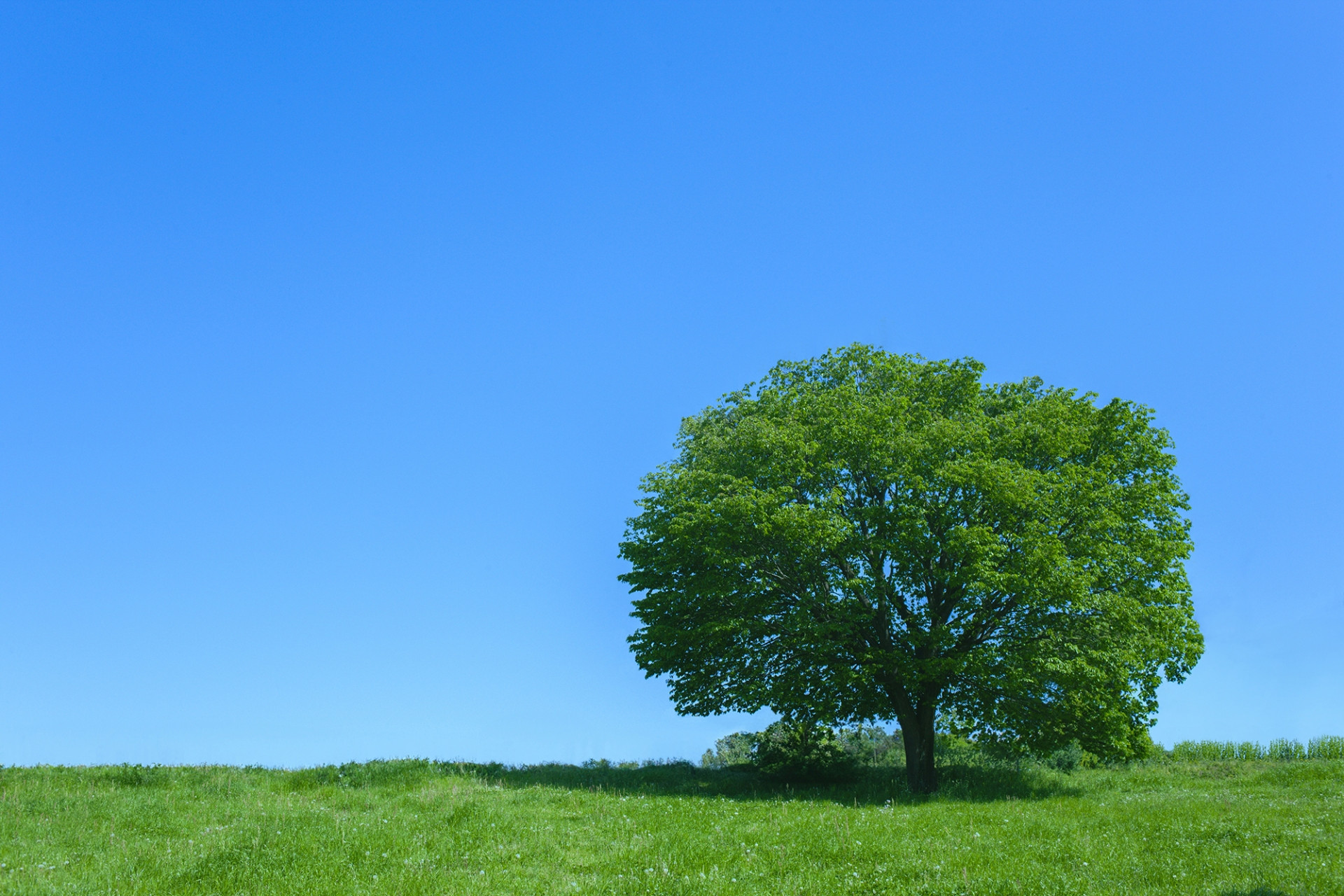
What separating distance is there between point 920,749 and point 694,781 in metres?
8.42

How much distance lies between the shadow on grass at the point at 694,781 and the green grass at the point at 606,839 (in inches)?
8.9

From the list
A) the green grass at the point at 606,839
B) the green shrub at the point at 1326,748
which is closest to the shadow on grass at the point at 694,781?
the green grass at the point at 606,839

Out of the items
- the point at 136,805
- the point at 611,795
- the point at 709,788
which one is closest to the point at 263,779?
the point at 136,805

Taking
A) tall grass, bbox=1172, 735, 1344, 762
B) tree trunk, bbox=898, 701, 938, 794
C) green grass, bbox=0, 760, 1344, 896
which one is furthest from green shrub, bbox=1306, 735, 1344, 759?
tree trunk, bbox=898, 701, 938, 794

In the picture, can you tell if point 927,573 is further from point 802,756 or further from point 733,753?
point 733,753

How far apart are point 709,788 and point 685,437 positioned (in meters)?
15.3

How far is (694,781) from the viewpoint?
98.7 feet

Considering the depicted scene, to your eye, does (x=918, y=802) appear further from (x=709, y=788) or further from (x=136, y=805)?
(x=136, y=805)

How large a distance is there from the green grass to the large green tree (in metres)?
4.12

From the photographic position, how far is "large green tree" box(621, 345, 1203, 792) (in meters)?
28.6

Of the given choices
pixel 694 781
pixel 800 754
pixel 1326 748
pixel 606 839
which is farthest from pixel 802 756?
pixel 1326 748

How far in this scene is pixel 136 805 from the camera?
20.8m

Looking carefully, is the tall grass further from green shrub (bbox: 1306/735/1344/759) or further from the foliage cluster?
the foliage cluster

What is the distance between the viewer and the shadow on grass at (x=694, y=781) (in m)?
26.6
